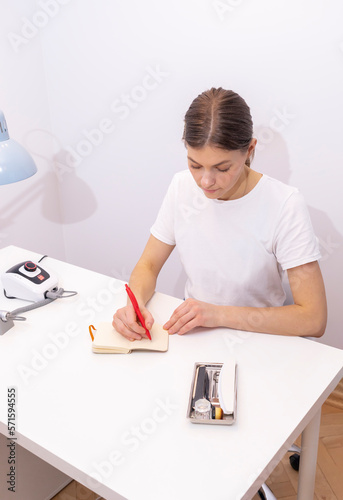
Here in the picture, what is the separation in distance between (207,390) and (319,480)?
3.38ft

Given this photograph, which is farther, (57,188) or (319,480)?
(57,188)

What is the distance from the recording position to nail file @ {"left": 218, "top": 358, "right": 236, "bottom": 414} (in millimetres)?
1118

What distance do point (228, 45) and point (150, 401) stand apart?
1.39 meters

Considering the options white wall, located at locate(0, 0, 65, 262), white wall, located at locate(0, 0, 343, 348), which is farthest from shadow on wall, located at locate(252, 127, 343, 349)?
white wall, located at locate(0, 0, 65, 262)

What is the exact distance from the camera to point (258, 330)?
1.39 m

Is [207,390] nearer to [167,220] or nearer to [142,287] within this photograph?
[142,287]

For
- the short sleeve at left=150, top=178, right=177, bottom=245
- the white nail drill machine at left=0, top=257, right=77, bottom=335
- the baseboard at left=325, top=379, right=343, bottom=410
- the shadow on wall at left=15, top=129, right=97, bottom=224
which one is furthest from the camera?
the shadow on wall at left=15, top=129, right=97, bottom=224

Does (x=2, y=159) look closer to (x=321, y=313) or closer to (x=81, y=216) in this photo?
(x=321, y=313)

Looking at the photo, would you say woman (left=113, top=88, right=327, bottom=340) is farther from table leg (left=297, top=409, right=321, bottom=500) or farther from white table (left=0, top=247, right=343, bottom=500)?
table leg (left=297, top=409, right=321, bottom=500)

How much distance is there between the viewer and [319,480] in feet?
6.34

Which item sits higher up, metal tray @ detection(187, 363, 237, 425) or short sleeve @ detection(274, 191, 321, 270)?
short sleeve @ detection(274, 191, 321, 270)

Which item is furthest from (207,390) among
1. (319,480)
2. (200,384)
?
(319,480)

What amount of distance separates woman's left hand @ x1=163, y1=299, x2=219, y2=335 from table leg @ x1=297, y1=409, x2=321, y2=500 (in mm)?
343

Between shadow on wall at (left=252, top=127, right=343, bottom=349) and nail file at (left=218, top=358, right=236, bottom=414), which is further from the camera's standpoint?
shadow on wall at (left=252, top=127, right=343, bottom=349)
